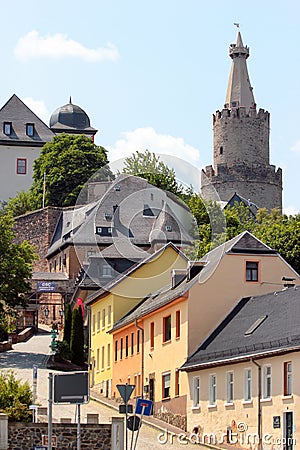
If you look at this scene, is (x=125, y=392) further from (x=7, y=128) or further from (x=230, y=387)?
(x=7, y=128)

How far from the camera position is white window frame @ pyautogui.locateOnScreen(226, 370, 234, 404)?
44.6 m

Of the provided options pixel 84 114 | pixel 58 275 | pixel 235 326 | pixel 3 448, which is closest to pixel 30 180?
pixel 84 114

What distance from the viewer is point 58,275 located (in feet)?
327

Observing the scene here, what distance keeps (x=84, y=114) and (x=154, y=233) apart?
6969 cm

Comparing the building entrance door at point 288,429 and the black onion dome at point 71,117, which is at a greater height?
the black onion dome at point 71,117

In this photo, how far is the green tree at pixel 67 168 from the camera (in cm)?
11781

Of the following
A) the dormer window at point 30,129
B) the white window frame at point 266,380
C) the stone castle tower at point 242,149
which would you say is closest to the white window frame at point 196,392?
the white window frame at point 266,380

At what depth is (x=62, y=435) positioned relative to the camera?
38250 mm

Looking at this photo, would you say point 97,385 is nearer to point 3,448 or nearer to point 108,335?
point 108,335

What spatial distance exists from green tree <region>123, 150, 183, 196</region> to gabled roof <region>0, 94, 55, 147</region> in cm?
6647

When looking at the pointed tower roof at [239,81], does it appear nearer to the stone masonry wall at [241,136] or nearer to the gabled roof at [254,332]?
the stone masonry wall at [241,136]

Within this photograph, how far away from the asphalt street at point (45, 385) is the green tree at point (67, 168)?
2925 centimetres

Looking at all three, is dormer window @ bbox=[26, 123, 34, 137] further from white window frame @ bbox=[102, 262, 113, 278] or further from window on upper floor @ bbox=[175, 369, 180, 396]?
window on upper floor @ bbox=[175, 369, 180, 396]

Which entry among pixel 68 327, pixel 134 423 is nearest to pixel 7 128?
pixel 68 327
